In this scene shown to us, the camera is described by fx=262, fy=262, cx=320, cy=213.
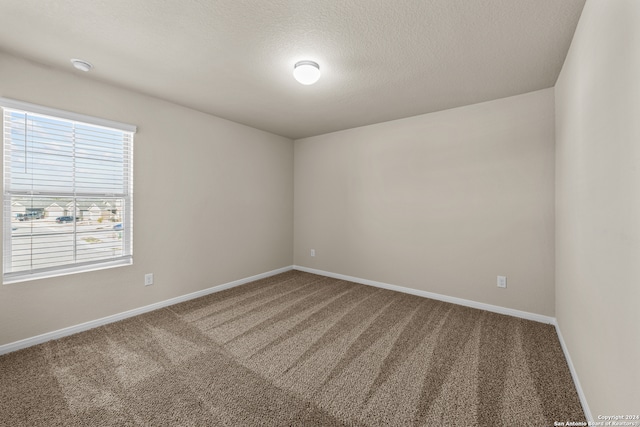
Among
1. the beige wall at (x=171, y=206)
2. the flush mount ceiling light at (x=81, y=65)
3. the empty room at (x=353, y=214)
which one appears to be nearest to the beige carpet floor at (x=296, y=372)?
the empty room at (x=353, y=214)

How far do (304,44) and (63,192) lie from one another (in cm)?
255

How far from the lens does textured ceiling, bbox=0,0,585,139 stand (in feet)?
5.36

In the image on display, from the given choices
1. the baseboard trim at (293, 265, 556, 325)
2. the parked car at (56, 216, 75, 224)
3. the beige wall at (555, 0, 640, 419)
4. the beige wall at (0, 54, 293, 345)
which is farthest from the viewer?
the baseboard trim at (293, 265, 556, 325)

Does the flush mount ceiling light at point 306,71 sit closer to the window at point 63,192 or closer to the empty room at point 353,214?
the empty room at point 353,214

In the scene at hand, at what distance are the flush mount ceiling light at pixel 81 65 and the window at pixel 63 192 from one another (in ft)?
1.42

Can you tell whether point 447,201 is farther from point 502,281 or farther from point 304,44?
point 304,44

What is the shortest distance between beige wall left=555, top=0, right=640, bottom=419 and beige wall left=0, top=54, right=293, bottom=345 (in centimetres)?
368

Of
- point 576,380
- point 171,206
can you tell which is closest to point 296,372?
point 576,380

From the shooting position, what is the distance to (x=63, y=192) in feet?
7.97

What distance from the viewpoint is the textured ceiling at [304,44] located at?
5.36ft

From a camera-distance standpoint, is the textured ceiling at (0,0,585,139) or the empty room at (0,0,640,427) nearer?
the empty room at (0,0,640,427)

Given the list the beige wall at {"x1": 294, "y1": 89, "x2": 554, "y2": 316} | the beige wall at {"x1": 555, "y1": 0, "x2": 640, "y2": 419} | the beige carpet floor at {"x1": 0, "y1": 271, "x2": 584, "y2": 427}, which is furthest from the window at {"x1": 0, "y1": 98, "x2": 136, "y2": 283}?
the beige wall at {"x1": 555, "y1": 0, "x2": 640, "y2": 419}

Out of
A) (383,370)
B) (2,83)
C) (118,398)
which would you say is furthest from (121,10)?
(383,370)

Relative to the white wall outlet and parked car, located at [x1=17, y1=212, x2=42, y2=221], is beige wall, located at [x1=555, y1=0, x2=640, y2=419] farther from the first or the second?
parked car, located at [x1=17, y1=212, x2=42, y2=221]
